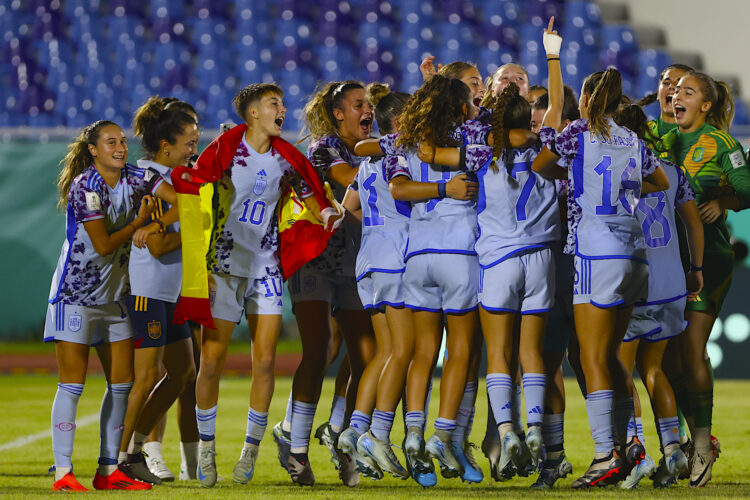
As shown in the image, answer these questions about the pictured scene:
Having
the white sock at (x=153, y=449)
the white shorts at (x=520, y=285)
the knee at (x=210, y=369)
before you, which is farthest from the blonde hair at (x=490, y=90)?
the white sock at (x=153, y=449)

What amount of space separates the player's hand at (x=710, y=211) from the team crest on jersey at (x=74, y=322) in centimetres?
302

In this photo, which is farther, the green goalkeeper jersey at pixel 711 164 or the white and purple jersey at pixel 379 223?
the green goalkeeper jersey at pixel 711 164

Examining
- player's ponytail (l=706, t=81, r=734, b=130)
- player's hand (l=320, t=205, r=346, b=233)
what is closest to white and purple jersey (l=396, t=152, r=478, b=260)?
player's hand (l=320, t=205, r=346, b=233)

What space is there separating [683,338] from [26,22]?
13.0 m

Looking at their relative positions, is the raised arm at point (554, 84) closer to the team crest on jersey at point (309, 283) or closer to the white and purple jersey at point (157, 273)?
the team crest on jersey at point (309, 283)

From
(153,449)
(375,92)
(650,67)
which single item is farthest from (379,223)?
(650,67)

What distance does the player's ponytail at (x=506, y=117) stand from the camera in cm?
485

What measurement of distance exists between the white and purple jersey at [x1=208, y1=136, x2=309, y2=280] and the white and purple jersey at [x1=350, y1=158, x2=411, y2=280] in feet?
1.39

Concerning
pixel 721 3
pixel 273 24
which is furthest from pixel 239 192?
pixel 721 3

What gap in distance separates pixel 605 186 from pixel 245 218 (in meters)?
1.70

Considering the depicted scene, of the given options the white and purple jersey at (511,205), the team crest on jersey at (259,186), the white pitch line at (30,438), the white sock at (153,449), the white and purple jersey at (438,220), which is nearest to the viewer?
the white and purple jersey at (511,205)

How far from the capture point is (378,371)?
17.0 ft

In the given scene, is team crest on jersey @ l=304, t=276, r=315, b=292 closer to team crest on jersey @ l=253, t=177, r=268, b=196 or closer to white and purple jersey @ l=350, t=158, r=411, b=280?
white and purple jersey @ l=350, t=158, r=411, b=280

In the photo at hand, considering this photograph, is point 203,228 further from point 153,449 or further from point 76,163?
point 153,449
